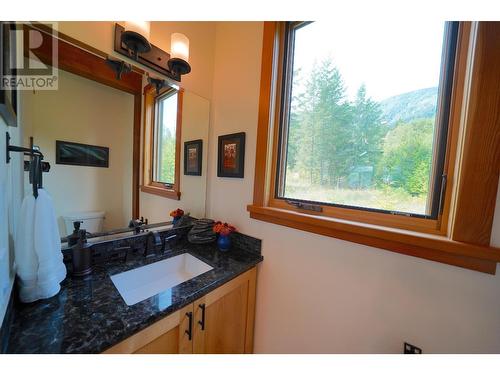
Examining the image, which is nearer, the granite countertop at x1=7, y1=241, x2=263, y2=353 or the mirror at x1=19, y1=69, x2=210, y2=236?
the granite countertop at x1=7, y1=241, x2=263, y2=353

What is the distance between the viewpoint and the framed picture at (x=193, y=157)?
1309mm

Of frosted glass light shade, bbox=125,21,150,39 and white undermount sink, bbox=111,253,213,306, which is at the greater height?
frosted glass light shade, bbox=125,21,150,39

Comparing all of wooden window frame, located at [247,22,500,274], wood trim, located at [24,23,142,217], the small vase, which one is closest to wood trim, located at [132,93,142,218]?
wood trim, located at [24,23,142,217]

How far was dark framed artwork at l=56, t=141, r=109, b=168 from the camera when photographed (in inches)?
30.2

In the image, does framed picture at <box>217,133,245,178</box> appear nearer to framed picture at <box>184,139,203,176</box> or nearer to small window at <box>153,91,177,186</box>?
framed picture at <box>184,139,203,176</box>

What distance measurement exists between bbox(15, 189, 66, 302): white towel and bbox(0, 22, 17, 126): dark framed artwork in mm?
254

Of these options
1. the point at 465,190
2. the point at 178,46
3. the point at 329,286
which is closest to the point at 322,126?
the point at 465,190

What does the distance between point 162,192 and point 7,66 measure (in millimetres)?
788

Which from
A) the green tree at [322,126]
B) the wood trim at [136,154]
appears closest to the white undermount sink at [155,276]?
the wood trim at [136,154]

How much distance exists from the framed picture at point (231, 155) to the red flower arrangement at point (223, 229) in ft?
1.10

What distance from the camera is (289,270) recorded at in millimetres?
1014

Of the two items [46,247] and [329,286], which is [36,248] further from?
[329,286]
